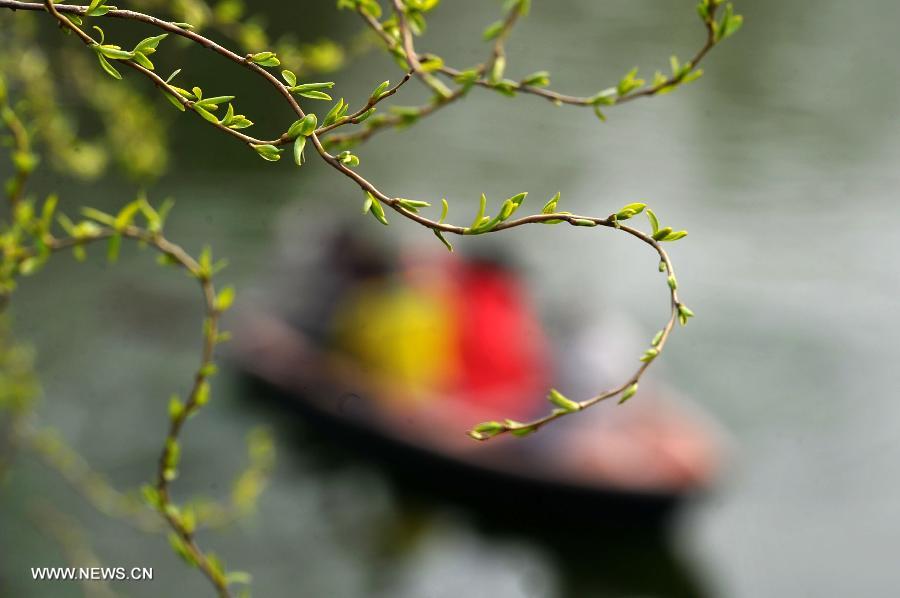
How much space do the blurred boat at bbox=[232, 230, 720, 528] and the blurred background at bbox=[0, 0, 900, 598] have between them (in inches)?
5.6

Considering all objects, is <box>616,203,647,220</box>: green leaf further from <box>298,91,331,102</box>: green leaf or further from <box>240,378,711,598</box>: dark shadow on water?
Result: <box>240,378,711,598</box>: dark shadow on water

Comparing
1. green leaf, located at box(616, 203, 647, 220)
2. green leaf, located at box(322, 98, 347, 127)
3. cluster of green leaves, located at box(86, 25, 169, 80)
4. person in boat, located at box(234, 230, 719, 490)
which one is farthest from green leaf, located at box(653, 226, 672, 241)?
person in boat, located at box(234, 230, 719, 490)

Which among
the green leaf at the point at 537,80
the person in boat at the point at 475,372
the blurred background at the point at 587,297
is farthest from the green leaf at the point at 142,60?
the person in boat at the point at 475,372

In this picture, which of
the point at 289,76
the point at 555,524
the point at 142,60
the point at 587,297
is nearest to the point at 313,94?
the point at 289,76

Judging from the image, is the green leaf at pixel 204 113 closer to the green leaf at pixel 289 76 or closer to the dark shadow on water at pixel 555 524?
the green leaf at pixel 289 76

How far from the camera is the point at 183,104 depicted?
848mm

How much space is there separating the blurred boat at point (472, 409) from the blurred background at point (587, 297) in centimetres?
14

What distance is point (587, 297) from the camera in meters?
7.49

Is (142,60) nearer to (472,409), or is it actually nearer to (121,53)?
(121,53)

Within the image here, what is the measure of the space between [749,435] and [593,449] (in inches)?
54.5

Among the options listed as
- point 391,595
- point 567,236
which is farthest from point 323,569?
point 567,236

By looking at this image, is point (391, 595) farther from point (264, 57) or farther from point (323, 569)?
point (264, 57)

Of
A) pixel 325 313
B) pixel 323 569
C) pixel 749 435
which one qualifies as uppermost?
Answer: pixel 749 435

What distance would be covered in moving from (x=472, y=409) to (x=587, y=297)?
1.70 meters
